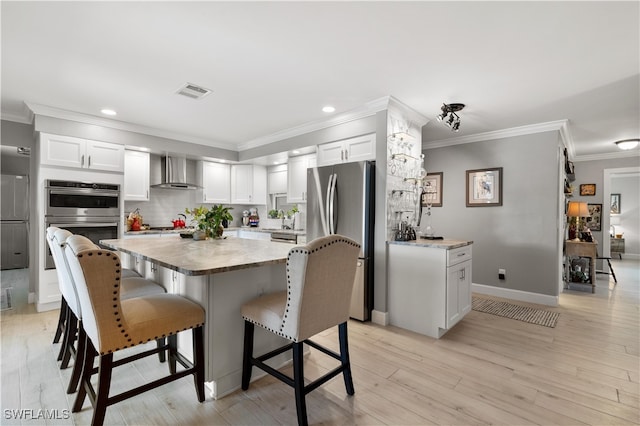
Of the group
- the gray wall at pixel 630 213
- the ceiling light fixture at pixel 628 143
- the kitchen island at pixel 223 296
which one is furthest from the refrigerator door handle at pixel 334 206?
the gray wall at pixel 630 213

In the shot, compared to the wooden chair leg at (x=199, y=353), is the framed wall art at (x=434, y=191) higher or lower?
higher

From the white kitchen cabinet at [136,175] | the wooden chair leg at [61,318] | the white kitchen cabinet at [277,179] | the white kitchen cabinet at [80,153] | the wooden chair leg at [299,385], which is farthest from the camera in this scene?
the white kitchen cabinet at [277,179]

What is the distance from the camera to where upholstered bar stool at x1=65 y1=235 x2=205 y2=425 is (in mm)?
1371

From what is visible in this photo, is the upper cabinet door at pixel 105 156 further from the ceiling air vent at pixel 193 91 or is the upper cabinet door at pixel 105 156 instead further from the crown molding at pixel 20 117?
the ceiling air vent at pixel 193 91

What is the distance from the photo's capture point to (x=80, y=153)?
3738 millimetres

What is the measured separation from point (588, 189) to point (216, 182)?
7311 millimetres

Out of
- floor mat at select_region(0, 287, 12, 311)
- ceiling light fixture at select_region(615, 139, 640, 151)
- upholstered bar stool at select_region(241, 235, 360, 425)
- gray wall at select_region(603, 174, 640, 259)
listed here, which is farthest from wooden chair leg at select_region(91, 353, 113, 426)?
gray wall at select_region(603, 174, 640, 259)

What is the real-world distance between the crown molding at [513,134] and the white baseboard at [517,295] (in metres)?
2.18

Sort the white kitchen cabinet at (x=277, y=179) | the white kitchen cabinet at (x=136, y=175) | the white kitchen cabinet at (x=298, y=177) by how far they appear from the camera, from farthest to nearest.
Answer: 1. the white kitchen cabinet at (x=277, y=179)
2. the white kitchen cabinet at (x=298, y=177)
3. the white kitchen cabinet at (x=136, y=175)

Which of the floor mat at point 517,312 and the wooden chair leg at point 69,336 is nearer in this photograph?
the wooden chair leg at point 69,336

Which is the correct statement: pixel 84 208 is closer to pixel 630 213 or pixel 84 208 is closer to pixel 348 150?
pixel 348 150

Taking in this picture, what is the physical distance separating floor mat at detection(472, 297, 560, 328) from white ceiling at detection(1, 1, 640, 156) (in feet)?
7.78

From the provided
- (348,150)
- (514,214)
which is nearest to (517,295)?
(514,214)

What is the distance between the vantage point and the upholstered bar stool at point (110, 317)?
137 cm
